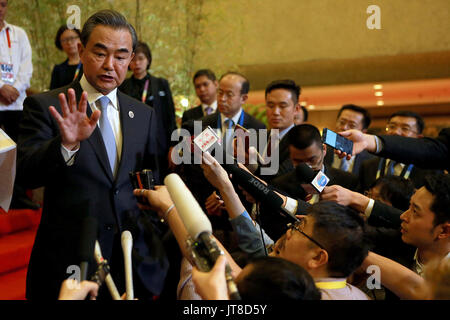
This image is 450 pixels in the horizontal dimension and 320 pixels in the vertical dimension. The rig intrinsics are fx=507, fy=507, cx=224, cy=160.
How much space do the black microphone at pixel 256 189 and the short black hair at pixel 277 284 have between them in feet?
1.40

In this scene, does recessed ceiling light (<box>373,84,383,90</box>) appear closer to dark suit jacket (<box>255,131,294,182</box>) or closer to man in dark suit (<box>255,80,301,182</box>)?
man in dark suit (<box>255,80,301,182</box>)

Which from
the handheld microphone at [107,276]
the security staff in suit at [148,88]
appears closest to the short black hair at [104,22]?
the handheld microphone at [107,276]

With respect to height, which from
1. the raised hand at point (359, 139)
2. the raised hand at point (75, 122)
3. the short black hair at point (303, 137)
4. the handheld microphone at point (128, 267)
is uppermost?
the raised hand at point (75, 122)

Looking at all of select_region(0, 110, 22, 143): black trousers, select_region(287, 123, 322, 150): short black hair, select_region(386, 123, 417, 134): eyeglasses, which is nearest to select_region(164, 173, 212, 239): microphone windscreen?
select_region(287, 123, 322, 150): short black hair

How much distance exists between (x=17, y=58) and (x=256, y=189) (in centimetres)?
286

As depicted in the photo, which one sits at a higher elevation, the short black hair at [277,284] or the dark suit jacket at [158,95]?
the dark suit jacket at [158,95]

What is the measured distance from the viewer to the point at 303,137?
2736 millimetres

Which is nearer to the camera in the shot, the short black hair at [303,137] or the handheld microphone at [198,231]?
the handheld microphone at [198,231]

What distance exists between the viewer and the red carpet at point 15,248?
273 cm

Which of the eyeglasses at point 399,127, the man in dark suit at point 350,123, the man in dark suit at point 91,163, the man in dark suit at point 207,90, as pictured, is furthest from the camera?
the man in dark suit at point 207,90

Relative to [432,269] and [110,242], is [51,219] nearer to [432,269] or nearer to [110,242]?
[110,242]

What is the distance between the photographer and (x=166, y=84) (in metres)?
4.65

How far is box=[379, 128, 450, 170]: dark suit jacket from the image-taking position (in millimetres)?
2000

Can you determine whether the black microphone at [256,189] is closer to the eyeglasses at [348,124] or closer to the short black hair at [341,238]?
the short black hair at [341,238]
